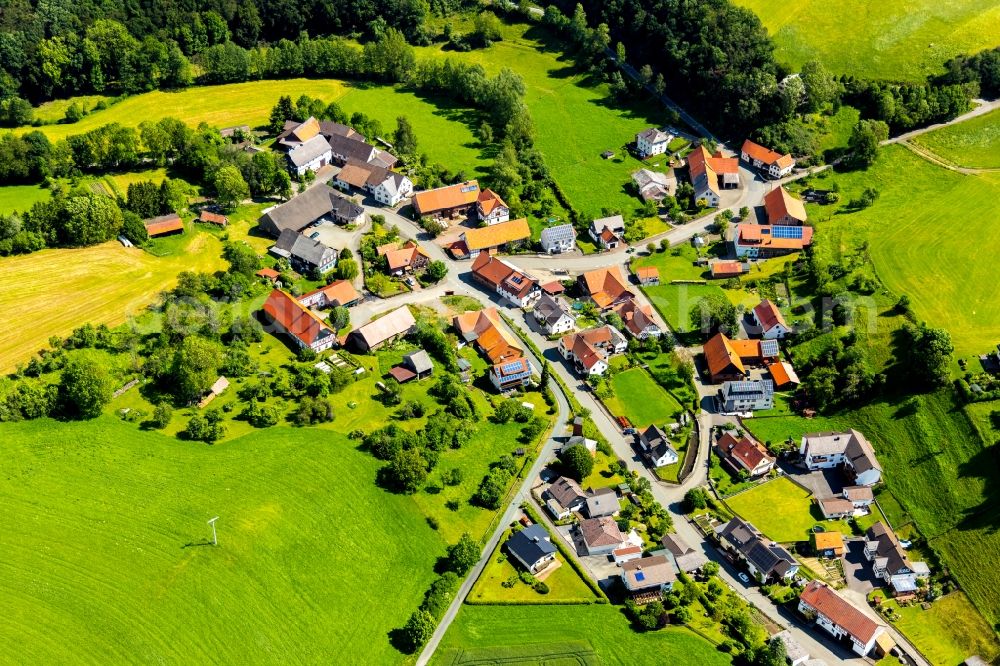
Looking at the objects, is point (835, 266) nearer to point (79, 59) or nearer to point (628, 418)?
point (628, 418)

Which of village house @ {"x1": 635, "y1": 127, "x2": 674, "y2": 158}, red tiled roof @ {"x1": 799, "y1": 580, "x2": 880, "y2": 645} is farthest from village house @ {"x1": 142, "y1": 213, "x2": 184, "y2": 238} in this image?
red tiled roof @ {"x1": 799, "y1": 580, "x2": 880, "y2": 645}

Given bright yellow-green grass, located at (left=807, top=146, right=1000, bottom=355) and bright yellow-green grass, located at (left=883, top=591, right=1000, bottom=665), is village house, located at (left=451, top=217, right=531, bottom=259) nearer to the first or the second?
bright yellow-green grass, located at (left=807, top=146, right=1000, bottom=355)

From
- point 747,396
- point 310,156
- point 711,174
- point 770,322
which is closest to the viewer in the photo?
point 747,396

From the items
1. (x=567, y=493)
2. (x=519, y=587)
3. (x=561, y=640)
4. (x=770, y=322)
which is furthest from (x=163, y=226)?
(x=770, y=322)

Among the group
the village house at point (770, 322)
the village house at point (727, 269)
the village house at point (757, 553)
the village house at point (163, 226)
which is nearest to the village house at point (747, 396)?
the village house at point (770, 322)

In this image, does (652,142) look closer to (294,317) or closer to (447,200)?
(447,200)
